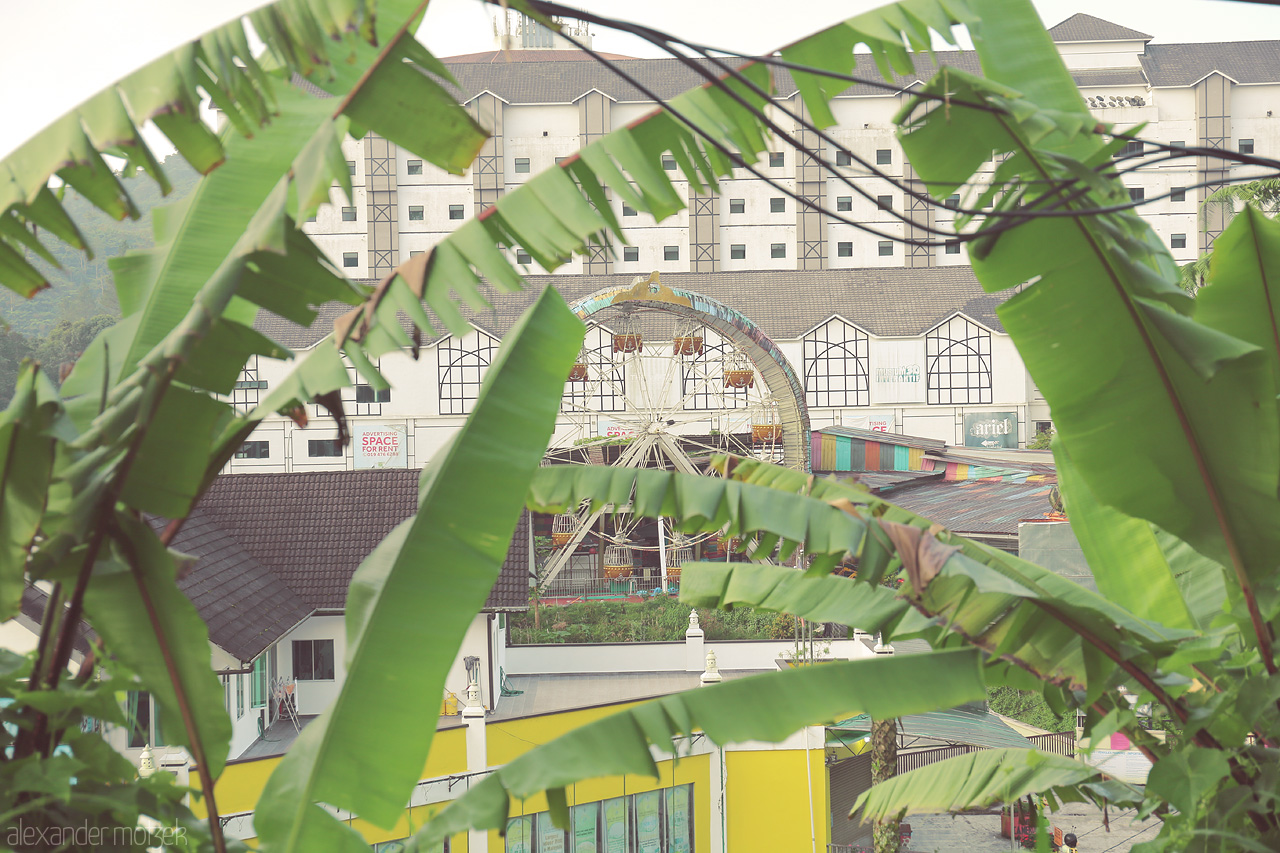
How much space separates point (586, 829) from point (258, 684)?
4.92 m

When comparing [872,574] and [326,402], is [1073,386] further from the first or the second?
[326,402]

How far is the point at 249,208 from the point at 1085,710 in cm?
302

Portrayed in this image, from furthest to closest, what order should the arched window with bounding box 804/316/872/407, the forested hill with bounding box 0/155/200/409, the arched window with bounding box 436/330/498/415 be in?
the forested hill with bounding box 0/155/200/409 < the arched window with bounding box 804/316/872/407 < the arched window with bounding box 436/330/498/415

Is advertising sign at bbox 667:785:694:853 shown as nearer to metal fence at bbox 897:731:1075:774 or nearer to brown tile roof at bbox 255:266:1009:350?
metal fence at bbox 897:731:1075:774

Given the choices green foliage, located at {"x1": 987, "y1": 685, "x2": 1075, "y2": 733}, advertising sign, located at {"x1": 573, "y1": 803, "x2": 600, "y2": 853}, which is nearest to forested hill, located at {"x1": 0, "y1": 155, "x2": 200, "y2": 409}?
advertising sign, located at {"x1": 573, "y1": 803, "x2": 600, "y2": 853}

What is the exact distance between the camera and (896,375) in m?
30.4

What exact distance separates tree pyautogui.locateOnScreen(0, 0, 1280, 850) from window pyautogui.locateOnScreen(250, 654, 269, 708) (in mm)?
9893

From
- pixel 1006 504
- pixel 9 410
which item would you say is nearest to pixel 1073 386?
pixel 9 410

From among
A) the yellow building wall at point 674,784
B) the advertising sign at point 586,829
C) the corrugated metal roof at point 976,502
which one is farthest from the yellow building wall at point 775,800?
the corrugated metal roof at point 976,502

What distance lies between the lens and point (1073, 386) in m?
2.73

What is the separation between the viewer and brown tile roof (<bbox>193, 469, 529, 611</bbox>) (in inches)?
527

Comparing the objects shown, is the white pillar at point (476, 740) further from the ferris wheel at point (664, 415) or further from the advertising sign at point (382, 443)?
the advertising sign at point (382, 443)

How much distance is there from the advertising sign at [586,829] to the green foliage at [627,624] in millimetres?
7253

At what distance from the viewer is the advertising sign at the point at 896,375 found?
30406mm
